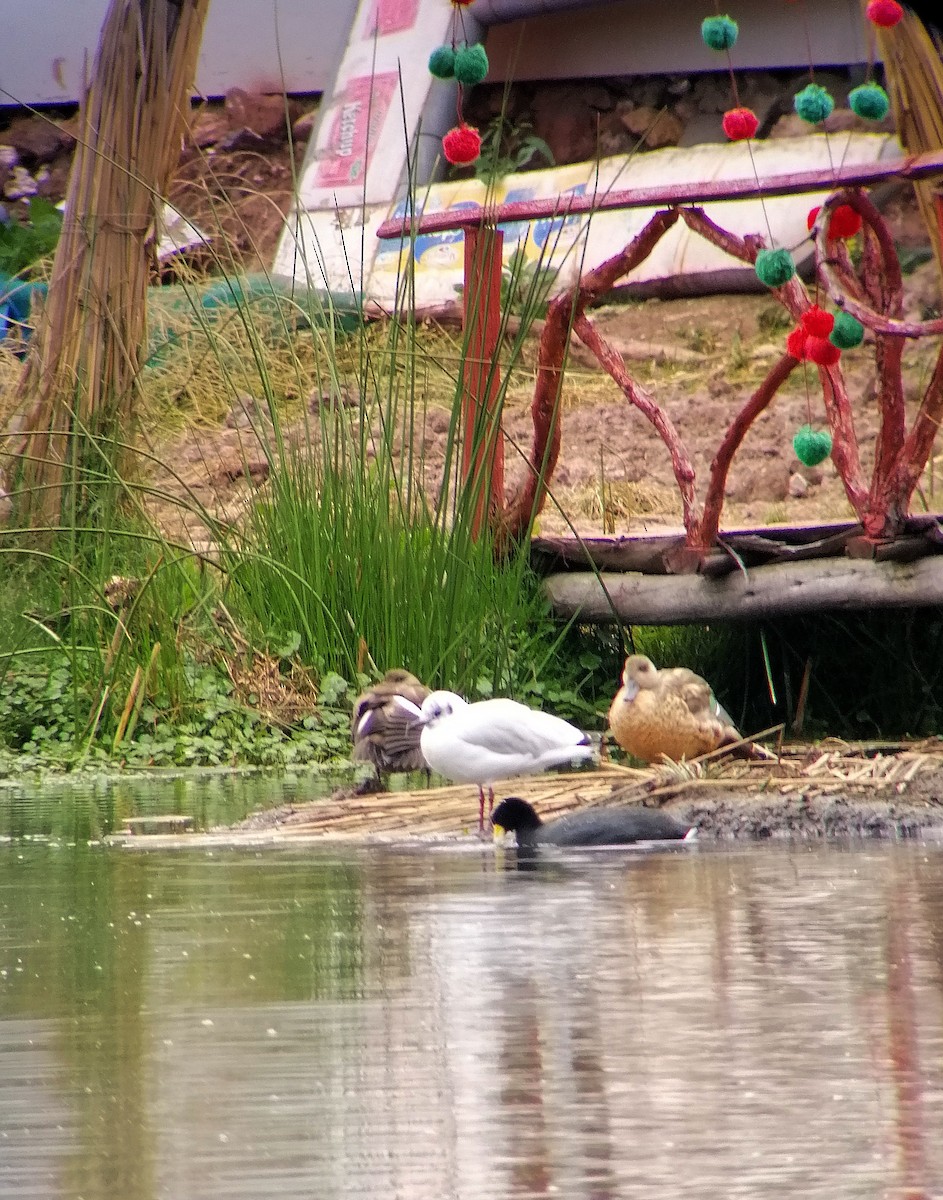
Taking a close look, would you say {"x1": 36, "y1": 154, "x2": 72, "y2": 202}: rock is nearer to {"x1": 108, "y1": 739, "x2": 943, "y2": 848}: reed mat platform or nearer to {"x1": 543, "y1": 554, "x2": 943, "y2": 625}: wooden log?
{"x1": 543, "y1": 554, "x2": 943, "y2": 625}: wooden log

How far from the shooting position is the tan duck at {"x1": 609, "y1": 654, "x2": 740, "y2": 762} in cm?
536

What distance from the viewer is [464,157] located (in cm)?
692

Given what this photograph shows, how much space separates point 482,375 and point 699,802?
2384mm

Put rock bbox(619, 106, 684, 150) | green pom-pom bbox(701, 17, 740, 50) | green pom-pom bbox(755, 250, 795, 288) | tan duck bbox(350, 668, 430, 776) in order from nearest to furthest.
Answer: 1. green pom-pom bbox(755, 250, 795, 288)
2. tan duck bbox(350, 668, 430, 776)
3. green pom-pom bbox(701, 17, 740, 50)
4. rock bbox(619, 106, 684, 150)

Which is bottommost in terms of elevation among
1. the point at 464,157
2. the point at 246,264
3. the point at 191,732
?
the point at 191,732

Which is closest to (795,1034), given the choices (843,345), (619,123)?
(843,345)

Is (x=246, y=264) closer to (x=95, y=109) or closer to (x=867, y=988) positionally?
(x=95, y=109)

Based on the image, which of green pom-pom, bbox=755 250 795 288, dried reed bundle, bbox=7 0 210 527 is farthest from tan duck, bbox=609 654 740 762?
dried reed bundle, bbox=7 0 210 527

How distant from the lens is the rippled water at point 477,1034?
1.87 meters

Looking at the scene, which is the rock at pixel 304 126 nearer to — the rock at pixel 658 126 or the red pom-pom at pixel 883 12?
the rock at pixel 658 126

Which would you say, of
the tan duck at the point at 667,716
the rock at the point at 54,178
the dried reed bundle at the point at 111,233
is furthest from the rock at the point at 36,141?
the tan duck at the point at 667,716

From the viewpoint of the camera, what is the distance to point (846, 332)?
5.65m

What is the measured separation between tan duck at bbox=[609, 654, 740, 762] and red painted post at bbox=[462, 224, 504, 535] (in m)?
1.33

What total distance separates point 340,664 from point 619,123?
9.36 meters
